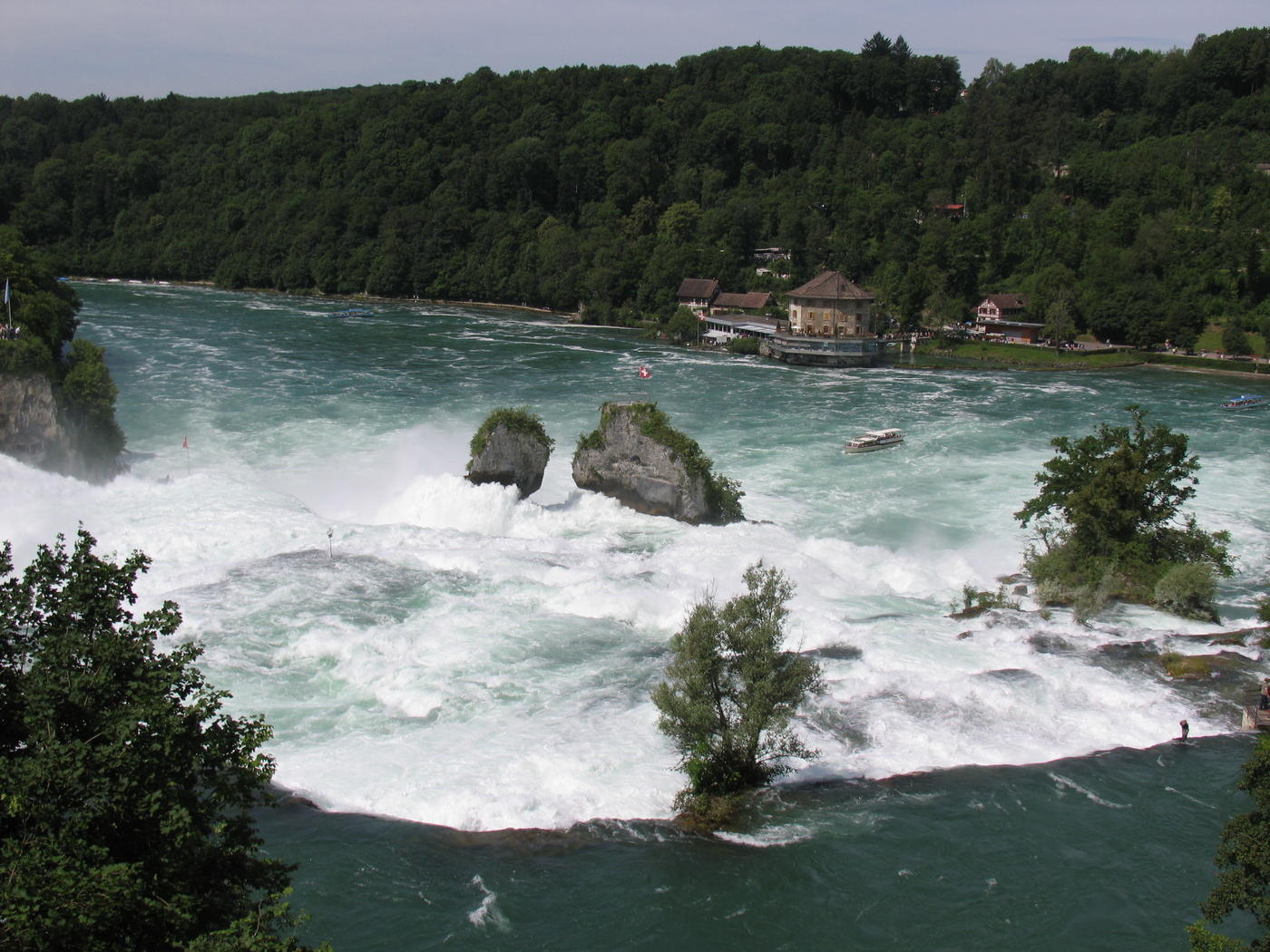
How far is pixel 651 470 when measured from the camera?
1602 inches

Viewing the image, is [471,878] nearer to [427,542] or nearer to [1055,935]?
[1055,935]

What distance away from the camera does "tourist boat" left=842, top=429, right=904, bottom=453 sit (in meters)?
54.5

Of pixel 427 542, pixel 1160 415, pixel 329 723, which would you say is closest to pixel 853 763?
pixel 329 723

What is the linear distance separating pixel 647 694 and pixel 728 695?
14.4 feet

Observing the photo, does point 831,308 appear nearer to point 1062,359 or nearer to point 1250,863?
point 1062,359

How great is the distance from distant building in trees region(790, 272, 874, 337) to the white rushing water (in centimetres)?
2150

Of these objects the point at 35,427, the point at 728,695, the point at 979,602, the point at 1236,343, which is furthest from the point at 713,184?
the point at 728,695

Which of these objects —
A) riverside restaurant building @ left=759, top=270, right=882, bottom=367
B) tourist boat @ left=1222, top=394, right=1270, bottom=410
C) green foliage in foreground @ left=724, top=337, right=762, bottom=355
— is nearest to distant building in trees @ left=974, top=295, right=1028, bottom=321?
riverside restaurant building @ left=759, top=270, right=882, bottom=367

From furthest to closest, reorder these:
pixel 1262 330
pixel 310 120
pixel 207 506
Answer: pixel 310 120
pixel 1262 330
pixel 207 506

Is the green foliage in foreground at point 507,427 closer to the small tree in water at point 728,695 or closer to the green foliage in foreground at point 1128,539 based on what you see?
the green foliage in foreground at point 1128,539

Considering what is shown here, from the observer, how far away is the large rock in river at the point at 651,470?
131 ft

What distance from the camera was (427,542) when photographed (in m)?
36.8

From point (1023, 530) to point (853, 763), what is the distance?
2013cm

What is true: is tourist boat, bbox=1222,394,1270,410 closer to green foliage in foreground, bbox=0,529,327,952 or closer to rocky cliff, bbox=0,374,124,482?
rocky cliff, bbox=0,374,124,482
